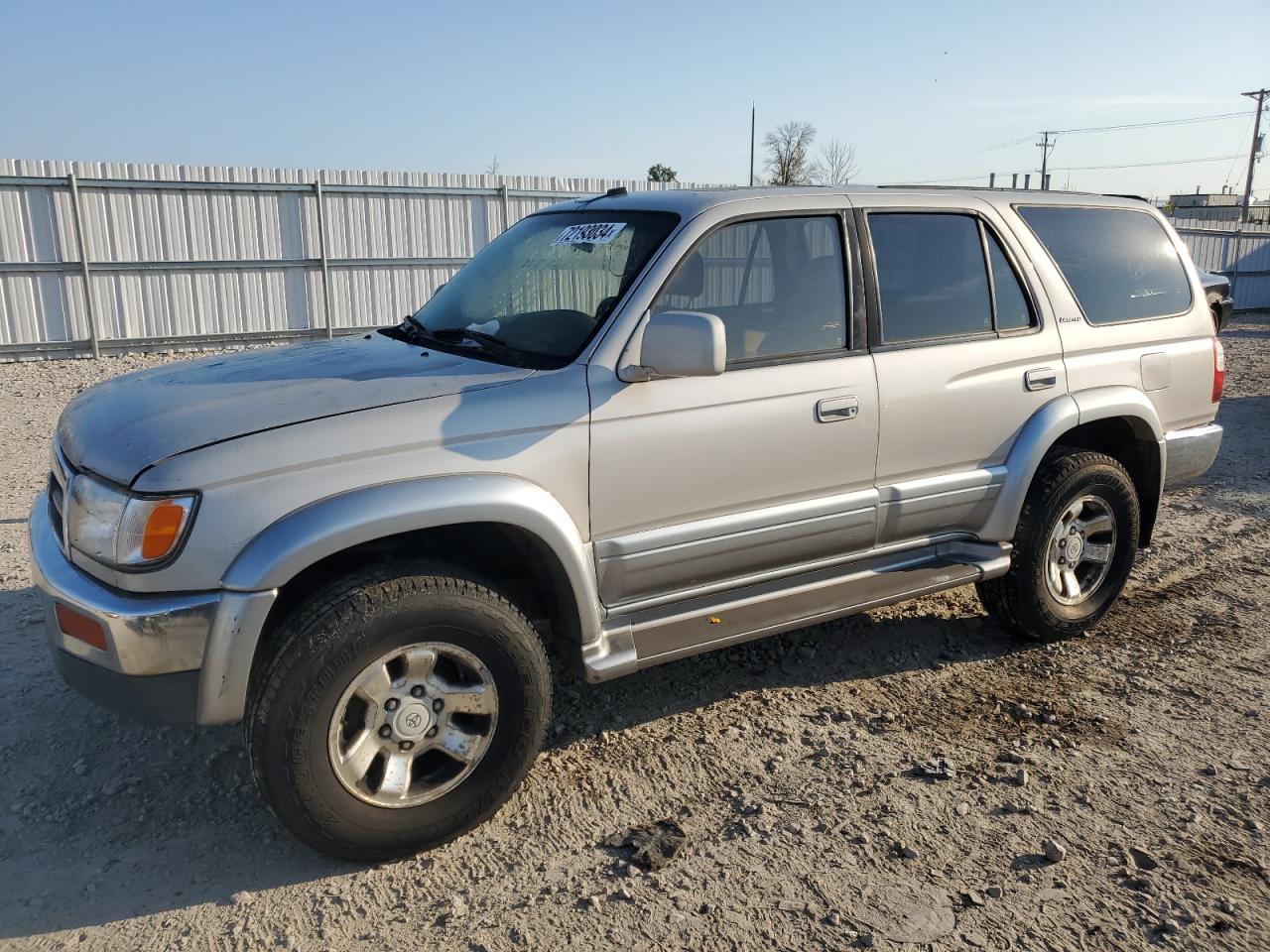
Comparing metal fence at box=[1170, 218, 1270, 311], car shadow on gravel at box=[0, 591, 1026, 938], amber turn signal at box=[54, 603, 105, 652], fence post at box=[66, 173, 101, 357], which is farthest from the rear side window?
metal fence at box=[1170, 218, 1270, 311]

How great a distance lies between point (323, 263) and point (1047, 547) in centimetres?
1235

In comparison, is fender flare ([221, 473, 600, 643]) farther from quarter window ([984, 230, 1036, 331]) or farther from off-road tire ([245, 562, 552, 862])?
quarter window ([984, 230, 1036, 331])

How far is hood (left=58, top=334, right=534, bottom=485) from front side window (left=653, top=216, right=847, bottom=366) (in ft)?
2.70

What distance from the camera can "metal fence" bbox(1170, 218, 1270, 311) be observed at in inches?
902

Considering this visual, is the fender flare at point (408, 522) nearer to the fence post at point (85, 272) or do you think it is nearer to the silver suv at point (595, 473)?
the silver suv at point (595, 473)

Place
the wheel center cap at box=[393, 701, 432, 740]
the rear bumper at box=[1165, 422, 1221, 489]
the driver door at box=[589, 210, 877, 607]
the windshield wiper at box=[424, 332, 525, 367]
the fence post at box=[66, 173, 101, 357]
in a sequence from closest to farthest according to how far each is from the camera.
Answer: the wheel center cap at box=[393, 701, 432, 740] < the driver door at box=[589, 210, 877, 607] < the windshield wiper at box=[424, 332, 525, 367] < the rear bumper at box=[1165, 422, 1221, 489] < the fence post at box=[66, 173, 101, 357]

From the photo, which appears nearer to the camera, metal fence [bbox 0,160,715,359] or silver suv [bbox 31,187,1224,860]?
silver suv [bbox 31,187,1224,860]

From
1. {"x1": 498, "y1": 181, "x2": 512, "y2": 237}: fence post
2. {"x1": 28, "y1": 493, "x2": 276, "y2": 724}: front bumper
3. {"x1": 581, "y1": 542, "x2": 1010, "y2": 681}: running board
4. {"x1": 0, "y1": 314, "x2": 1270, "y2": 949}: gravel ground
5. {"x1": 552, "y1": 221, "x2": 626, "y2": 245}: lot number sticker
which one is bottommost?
{"x1": 0, "y1": 314, "x2": 1270, "y2": 949}: gravel ground

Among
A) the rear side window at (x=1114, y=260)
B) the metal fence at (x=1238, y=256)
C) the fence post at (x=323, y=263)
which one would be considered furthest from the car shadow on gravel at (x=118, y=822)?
the metal fence at (x=1238, y=256)

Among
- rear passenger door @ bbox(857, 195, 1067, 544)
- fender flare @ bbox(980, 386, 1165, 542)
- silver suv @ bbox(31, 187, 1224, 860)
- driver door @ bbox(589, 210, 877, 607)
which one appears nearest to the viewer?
silver suv @ bbox(31, 187, 1224, 860)

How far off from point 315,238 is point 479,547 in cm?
1229

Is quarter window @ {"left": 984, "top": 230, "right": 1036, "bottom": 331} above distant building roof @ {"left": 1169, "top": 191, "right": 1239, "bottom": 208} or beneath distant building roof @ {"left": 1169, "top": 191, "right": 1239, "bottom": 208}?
beneath

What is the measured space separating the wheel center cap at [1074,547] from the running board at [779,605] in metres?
0.44

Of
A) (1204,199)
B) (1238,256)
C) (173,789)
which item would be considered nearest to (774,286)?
(173,789)
